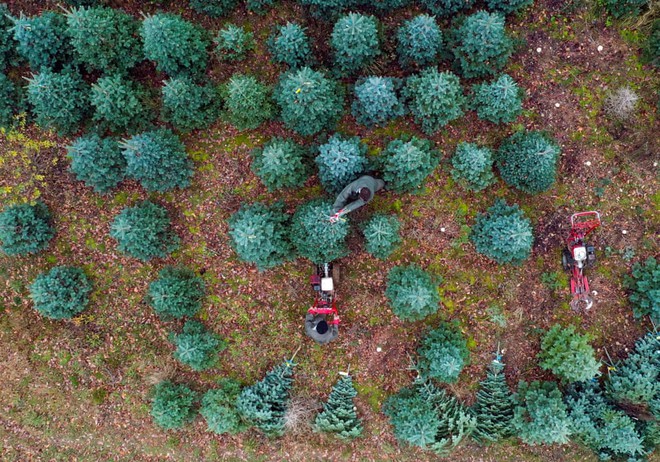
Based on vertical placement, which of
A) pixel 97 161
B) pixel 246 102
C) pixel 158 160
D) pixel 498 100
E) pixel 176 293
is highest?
pixel 246 102

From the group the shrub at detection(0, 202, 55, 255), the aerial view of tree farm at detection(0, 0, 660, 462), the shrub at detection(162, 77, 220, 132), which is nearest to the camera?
the shrub at detection(162, 77, 220, 132)

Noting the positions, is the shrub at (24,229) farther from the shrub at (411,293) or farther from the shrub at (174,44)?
the shrub at (411,293)

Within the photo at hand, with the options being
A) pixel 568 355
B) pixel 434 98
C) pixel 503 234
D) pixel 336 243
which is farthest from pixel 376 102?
pixel 568 355

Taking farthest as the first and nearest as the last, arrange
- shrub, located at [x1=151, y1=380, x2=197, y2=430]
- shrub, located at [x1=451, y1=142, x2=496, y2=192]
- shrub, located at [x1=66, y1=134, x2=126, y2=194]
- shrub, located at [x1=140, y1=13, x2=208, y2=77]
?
shrub, located at [x1=151, y1=380, x2=197, y2=430] < shrub, located at [x1=451, y1=142, x2=496, y2=192] < shrub, located at [x1=66, y1=134, x2=126, y2=194] < shrub, located at [x1=140, y1=13, x2=208, y2=77]

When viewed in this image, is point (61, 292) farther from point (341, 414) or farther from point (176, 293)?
point (341, 414)

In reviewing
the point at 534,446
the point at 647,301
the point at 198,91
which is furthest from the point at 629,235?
the point at 198,91

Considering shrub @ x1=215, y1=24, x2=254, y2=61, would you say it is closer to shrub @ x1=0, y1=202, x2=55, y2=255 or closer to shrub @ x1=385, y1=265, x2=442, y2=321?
shrub @ x1=0, y1=202, x2=55, y2=255

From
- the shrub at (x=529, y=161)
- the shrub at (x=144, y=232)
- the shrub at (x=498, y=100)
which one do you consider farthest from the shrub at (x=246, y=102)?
the shrub at (x=529, y=161)

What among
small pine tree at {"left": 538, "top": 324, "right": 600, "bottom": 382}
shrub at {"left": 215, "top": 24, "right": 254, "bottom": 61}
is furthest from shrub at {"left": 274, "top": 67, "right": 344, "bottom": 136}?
small pine tree at {"left": 538, "top": 324, "right": 600, "bottom": 382}
